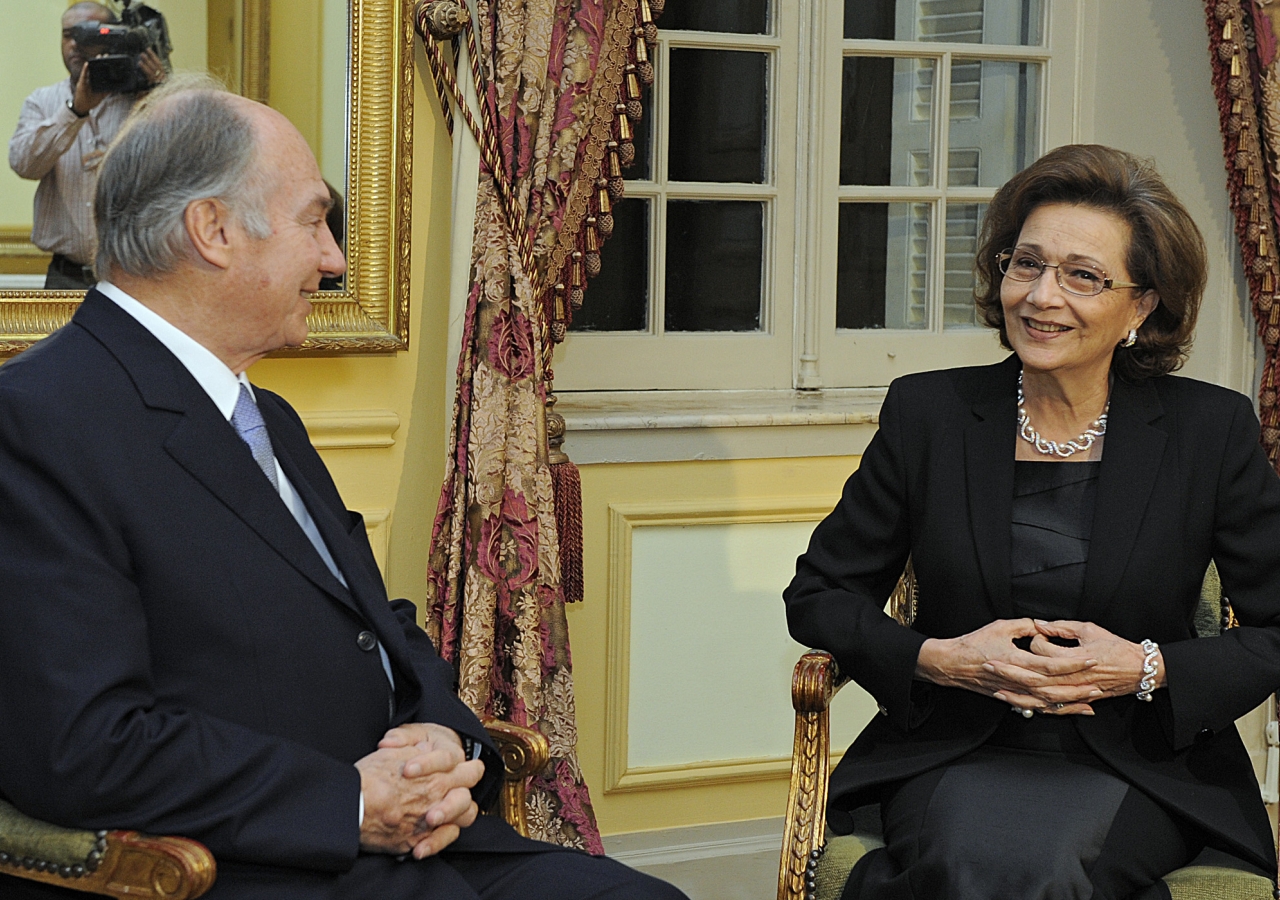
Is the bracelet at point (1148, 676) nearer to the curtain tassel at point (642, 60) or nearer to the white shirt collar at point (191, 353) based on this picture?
the white shirt collar at point (191, 353)

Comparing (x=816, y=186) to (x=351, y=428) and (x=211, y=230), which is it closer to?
(x=351, y=428)

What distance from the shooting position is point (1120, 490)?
2270 millimetres

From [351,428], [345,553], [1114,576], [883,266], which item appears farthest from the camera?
[883,266]

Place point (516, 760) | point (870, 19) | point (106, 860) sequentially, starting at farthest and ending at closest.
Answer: point (870, 19) → point (516, 760) → point (106, 860)

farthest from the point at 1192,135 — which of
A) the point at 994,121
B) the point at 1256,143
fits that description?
the point at 994,121

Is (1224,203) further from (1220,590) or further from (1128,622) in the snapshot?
(1128,622)

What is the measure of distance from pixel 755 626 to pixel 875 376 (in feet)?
2.56

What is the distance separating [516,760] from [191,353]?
75cm

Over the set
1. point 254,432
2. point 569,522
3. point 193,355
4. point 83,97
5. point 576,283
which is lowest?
point 569,522

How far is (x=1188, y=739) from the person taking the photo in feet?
7.02

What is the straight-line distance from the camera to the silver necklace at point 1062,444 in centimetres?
235

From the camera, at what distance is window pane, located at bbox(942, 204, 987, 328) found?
3914 millimetres

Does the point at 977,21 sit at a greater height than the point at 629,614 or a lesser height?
greater

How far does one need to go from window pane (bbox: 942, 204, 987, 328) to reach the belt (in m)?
2.25
